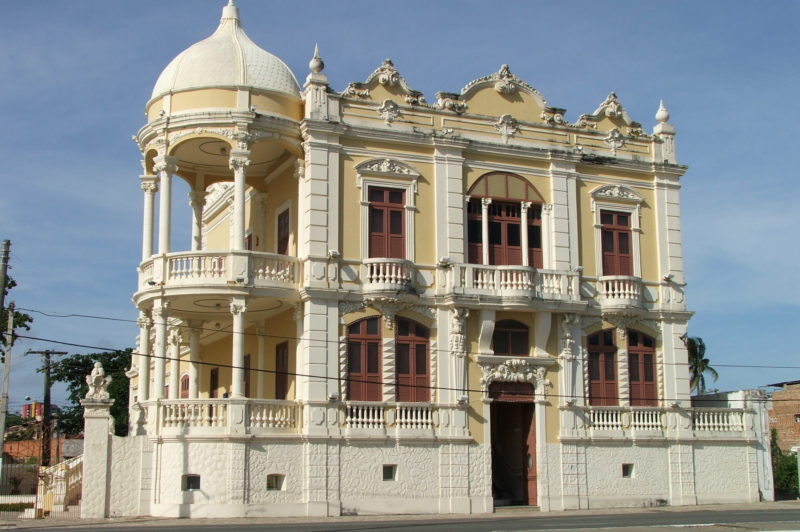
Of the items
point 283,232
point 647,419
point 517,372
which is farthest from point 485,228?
point 647,419

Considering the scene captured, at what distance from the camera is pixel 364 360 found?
32375mm

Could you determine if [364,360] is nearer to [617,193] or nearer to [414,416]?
[414,416]

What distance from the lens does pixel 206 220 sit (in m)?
44.2

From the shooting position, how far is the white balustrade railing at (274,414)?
3045cm

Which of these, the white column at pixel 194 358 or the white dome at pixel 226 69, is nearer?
the white dome at pixel 226 69

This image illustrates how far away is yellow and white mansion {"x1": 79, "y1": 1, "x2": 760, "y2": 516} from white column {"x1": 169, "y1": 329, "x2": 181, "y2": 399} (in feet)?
0.36

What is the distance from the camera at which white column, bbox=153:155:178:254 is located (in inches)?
1249

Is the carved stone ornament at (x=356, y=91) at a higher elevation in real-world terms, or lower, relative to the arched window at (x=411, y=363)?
higher

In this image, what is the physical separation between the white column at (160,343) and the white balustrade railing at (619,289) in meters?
14.7

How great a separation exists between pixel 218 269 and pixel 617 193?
14697 millimetres

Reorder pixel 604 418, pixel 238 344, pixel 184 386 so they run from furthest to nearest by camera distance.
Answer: pixel 184 386, pixel 604 418, pixel 238 344

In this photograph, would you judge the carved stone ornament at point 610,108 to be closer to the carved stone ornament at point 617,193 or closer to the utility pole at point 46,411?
the carved stone ornament at point 617,193

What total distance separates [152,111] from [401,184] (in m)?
8.26

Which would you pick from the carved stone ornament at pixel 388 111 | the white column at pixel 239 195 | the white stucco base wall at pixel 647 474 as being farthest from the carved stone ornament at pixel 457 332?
the white column at pixel 239 195
